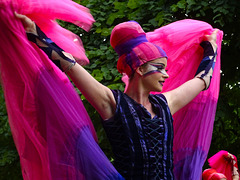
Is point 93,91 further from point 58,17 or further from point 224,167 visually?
point 224,167

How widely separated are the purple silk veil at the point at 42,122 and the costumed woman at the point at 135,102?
11cm

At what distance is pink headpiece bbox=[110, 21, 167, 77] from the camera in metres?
3.16

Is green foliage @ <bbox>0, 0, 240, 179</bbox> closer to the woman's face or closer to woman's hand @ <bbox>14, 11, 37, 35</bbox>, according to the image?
the woman's face

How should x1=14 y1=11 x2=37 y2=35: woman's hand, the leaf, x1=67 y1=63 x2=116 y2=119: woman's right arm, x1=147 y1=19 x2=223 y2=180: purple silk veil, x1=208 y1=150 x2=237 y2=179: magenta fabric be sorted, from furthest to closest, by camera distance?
1. the leaf
2. x1=208 y1=150 x2=237 y2=179: magenta fabric
3. x1=147 y1=19 x2=223 y2=180: purple silk veil
4. x1=67 y1=63 x2=116 y2=119: woman's right arm
5. x1=14 y1=11 x2=37 y2=35: woman's hand

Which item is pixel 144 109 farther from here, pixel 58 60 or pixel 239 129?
pixel 239 129

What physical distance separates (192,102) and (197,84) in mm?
272

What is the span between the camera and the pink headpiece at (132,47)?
316 cm

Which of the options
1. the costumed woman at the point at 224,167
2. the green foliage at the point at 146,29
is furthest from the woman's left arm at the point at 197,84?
the green foliage at the point at 146,29


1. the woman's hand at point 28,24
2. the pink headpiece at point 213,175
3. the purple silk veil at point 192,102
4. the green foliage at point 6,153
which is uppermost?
the woman's hand at point 28,24

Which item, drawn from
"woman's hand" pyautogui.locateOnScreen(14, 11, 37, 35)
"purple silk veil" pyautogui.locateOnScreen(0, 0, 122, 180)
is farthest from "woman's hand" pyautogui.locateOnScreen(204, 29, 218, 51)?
"woman's hand" pyautogui.locateOnScreen(14, 11, 37, 35)

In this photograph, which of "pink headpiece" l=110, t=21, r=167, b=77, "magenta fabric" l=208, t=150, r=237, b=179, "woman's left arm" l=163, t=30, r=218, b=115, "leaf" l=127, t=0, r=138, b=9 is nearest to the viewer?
"pink headpiece" l=110, t=21, r=167, b=77

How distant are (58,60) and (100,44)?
4.52 metres

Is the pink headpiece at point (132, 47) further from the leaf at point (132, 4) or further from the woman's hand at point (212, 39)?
the leaf at point (132, 4)

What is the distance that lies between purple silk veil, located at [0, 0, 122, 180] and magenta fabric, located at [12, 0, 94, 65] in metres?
0.07
